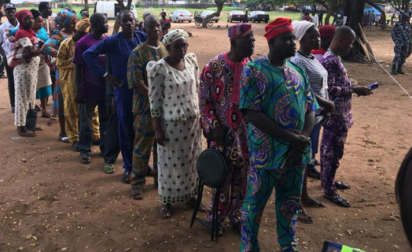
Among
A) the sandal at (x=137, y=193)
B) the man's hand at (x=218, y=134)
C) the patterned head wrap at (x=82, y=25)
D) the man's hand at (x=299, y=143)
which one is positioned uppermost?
the patterned head wrap at (x=82, y=25)

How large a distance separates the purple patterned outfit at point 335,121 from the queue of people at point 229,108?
0.4 inches

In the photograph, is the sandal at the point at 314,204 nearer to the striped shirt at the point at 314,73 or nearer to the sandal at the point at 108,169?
the striped shirt at the point at 314,73

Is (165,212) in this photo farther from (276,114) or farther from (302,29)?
(302,29)

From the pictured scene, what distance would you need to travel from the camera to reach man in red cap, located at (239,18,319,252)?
2.73 metres

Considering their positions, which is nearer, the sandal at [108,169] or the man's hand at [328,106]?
the man's hand at [328,106]

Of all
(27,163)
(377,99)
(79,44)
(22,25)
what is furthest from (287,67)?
(377,99)

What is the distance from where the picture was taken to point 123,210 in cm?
418

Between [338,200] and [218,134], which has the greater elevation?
[218,134]

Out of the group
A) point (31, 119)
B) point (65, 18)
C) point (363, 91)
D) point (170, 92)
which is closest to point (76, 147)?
point (31, 119)

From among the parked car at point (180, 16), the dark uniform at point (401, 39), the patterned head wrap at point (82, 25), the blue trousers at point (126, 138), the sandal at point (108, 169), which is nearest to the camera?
the blue trousers at point (126, 138)

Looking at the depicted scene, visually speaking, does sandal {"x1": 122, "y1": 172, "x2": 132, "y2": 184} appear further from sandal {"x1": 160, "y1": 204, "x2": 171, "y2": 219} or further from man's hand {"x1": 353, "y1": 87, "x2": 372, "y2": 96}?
man's hand {"x1": 353, "y1": 87, "x2": 372, "y2": 96}

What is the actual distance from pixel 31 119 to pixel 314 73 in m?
5.04

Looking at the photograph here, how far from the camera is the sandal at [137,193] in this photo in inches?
175

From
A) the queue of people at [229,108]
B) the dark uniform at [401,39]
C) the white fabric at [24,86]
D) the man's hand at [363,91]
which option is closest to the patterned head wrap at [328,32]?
the queue of people at [229,108]
